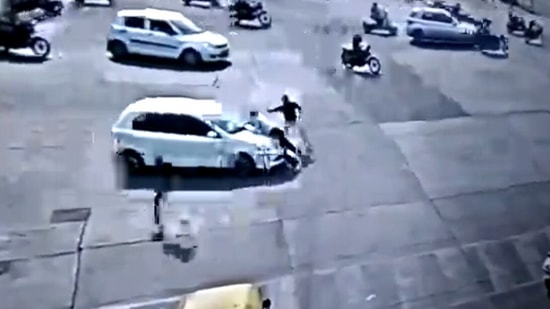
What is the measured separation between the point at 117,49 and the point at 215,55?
20.1 inches

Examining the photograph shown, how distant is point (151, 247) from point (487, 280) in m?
1.78

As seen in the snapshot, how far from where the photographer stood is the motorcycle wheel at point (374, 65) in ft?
13.5

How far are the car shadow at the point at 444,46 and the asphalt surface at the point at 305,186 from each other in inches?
1.7

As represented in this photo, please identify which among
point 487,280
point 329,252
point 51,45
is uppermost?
point 51,45

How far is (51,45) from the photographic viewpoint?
11.8 feet

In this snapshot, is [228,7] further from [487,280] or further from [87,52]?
[487,280]

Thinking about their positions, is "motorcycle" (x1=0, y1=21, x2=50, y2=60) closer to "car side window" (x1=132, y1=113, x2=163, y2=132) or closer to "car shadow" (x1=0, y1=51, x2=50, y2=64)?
"car shadow" (x1=0, y1=51, x2=50, y2=64)

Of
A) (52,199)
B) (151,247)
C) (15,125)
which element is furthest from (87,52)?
(151,247)

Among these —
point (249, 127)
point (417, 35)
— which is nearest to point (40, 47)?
point (249, 127)

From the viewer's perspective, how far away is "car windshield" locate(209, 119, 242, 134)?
11.7ft

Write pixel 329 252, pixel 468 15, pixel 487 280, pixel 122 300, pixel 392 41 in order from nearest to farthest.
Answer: pixel 122 300
pixel 329 252
pixel 487 280
pixel 392 41
pixel 468 15

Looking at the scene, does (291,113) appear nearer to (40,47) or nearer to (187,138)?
(187,138)

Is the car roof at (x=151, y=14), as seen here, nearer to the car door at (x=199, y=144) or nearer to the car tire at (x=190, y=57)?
the car tire at (x=190, y=57)

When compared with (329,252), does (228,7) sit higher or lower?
higher
